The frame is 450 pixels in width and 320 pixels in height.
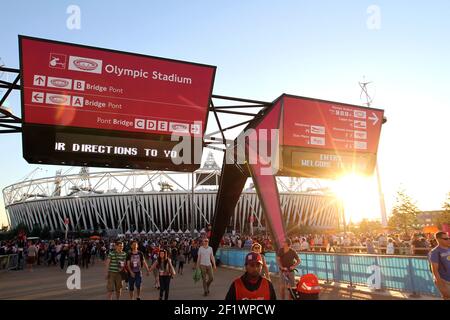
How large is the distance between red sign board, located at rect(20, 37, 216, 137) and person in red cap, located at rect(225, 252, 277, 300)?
7672 millimetres

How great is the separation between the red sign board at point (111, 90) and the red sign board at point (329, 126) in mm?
3219

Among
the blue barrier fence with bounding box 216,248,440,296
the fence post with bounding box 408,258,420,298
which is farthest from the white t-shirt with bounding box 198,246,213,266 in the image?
the fence post with bounding box 408,258,420,298

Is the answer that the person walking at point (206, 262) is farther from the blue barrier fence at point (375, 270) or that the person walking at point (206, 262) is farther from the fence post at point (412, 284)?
the fence post at point (412, 284)

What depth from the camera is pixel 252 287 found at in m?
4.02

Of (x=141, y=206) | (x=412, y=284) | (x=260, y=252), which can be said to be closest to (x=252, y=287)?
(x=260, y=252)

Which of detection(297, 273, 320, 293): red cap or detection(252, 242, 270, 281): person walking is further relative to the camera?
detection(252, 242, 270, 281): person walking

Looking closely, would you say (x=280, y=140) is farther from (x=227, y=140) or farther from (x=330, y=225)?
(x=330, y=225)

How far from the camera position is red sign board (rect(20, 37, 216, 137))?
33.2 ft

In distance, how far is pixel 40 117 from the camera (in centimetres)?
1012

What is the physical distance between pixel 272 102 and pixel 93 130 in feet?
20.5

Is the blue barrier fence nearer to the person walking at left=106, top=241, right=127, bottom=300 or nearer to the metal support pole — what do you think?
the person walking at left=106, top=241, right=127, bottom=300

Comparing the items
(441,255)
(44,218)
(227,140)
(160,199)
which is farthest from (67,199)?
(441,255)

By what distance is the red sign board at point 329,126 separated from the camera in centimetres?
1301

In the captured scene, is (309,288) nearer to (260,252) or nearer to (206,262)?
(260,252)
